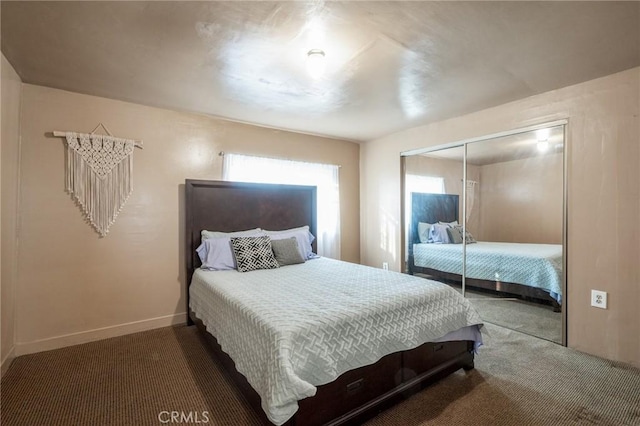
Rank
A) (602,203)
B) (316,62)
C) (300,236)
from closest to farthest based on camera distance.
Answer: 1. (316,62)
2. (602,203)
3. (300,236)

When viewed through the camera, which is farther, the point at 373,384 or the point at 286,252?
the point at 286,252

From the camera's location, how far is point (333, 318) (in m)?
1.68

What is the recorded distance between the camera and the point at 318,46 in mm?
2012

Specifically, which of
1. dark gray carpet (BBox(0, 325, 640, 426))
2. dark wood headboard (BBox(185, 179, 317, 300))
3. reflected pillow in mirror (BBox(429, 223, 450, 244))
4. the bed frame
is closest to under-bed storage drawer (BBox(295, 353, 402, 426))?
the bed frame

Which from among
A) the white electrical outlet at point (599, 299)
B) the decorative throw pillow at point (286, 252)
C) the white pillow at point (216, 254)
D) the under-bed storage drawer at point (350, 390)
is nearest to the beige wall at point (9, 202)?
the white pillow at point (216, 254)

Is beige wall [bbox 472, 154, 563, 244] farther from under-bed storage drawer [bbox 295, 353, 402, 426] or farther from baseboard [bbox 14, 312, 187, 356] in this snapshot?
baseboard [bbox 14, 312, 187, 356]

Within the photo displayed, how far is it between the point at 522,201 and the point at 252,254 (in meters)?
2.81

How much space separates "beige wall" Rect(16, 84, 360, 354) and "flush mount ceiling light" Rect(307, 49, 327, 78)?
171cm

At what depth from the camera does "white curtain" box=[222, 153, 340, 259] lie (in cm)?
368

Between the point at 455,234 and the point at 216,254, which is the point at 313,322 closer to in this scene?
the point at 216,254

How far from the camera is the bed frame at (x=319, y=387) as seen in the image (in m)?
1.61

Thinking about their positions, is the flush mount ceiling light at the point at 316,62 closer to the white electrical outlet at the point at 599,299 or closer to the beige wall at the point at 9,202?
the beige wall at the point at 9,202

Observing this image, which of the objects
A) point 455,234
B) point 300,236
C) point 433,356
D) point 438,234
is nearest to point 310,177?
point 300,236

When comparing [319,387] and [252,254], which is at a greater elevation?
[252,254]
